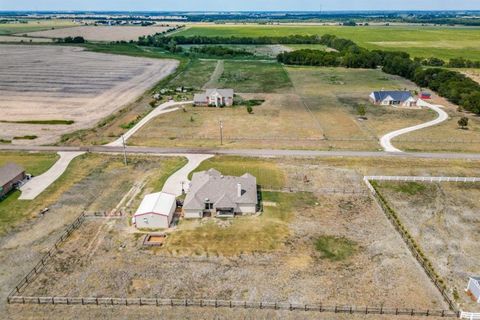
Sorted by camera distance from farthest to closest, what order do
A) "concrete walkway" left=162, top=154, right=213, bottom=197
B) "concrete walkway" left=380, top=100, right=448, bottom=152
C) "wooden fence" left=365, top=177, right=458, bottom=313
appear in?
1. "concrete walkway" left=380, top=100, right=448, bottom=152
2. "concrete walkway" left=162, top=154, right=213, bottom=197
3. "wooden fence" left=365, top=177, right=458, bottom=313

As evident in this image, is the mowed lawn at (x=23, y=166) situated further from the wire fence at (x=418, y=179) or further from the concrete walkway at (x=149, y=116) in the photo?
the wire fence at (x=418, y=179)

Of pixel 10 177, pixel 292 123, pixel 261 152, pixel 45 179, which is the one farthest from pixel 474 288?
pixel 10 177

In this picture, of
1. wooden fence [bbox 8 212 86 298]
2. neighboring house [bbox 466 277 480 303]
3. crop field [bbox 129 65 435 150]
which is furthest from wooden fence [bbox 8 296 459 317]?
crop field [bbox 129 65 435 150]

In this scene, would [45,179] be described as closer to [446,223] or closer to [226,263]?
[226,263]

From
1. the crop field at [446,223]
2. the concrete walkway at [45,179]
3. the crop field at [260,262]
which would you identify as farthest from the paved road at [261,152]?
the crop field at [260,262]

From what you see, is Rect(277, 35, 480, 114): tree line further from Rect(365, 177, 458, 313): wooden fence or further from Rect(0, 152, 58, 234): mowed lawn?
Rect(0, 152, 58, 234): mowed lawn

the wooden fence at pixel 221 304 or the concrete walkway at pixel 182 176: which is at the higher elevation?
the concrete walkway at pixel 182 176
